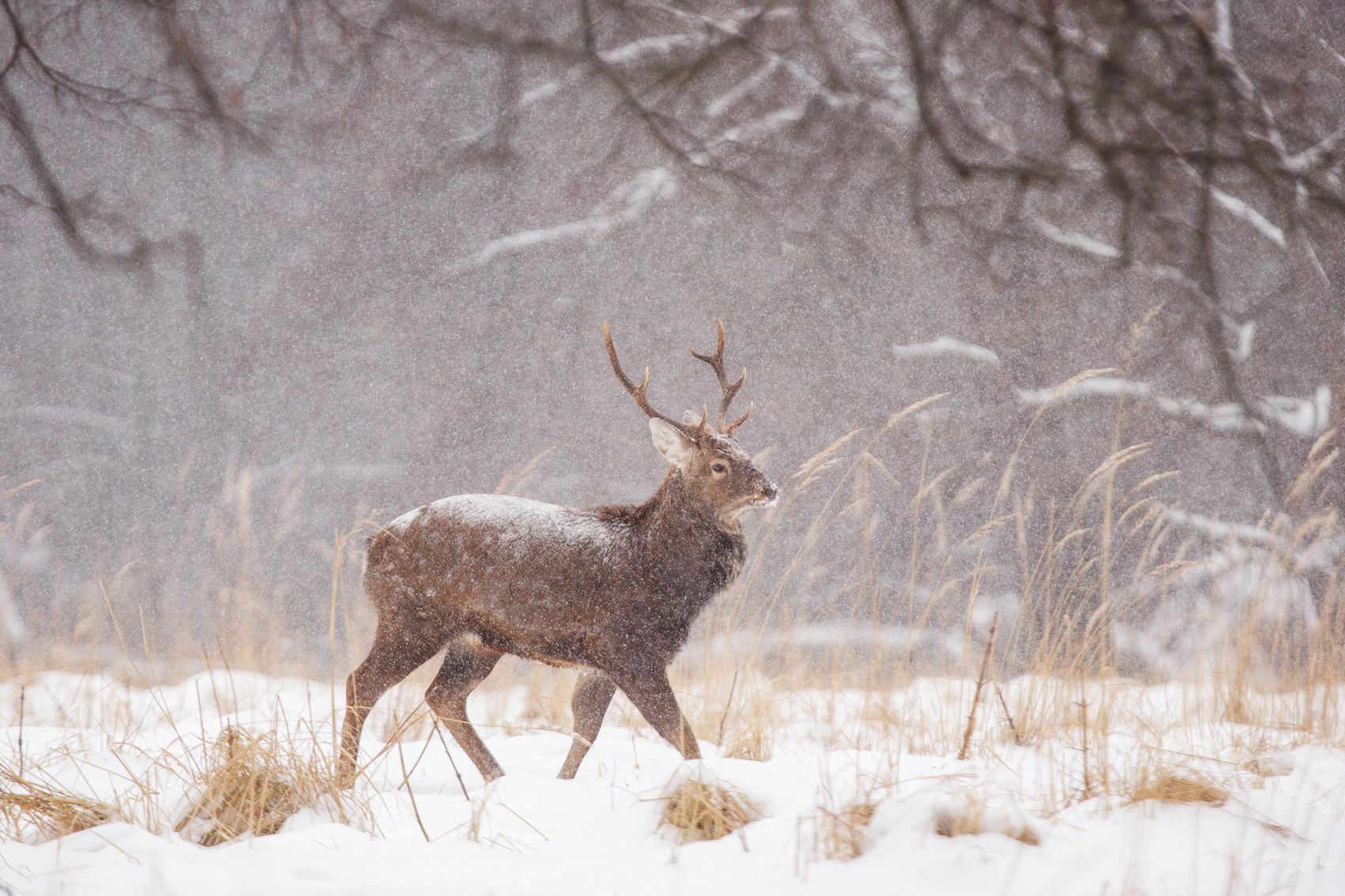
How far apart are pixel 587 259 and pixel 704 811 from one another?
13.6 ft

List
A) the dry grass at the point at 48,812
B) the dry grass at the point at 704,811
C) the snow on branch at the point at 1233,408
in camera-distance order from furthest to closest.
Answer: the snow on branch at the point at 1233,408 → the dry grass at the point at 48,812 → the dry grass at the point at 704,811

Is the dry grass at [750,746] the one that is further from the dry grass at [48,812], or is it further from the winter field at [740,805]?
the dry grass at [48,812]

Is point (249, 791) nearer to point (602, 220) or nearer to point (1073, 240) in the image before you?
point (602, 220)

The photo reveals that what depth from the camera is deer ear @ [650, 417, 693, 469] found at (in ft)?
6.52

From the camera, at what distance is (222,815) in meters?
1.48

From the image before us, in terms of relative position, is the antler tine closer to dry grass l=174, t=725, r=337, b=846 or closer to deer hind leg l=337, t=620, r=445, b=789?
deer hind leg l=337, t=620, r=445, b=789

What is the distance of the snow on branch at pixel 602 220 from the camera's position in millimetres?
5004

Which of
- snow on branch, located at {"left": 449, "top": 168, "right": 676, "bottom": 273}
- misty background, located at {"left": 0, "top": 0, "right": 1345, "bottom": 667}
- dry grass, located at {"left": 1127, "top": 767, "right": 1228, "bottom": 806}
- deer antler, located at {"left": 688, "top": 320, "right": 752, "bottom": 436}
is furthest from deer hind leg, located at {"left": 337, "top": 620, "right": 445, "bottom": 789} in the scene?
snow on branch, located at {"left": 449, "top": 168, "right": 676, "bottom": 273}

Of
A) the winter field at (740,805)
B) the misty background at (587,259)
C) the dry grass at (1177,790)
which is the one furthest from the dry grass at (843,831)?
the misty background at (587,259)

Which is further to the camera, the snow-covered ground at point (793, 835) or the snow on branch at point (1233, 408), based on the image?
the snow on branch at point (1233, 408)

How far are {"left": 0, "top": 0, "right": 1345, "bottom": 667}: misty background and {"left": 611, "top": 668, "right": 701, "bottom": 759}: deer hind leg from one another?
2771 mm

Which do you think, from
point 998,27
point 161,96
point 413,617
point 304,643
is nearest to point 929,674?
point 413,617

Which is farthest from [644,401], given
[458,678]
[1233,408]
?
[1233,408]

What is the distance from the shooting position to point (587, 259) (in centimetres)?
502
